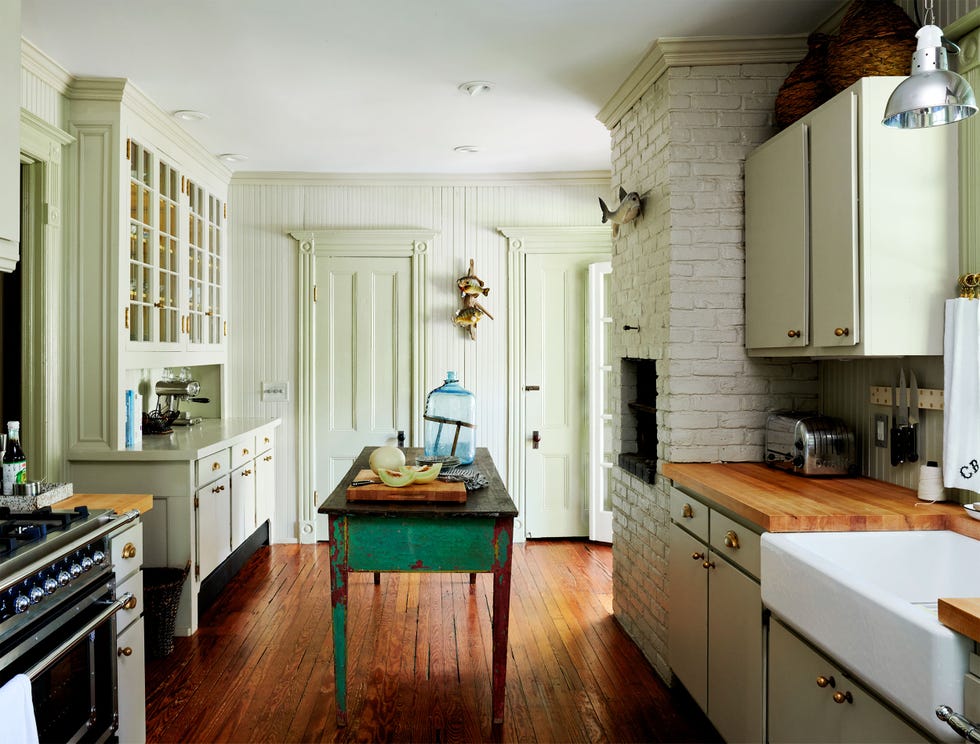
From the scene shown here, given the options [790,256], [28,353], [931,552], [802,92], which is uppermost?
[802,92]

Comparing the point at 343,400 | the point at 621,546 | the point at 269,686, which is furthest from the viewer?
the point at 343,400

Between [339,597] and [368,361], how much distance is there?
9.74 ft

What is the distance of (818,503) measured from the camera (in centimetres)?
224

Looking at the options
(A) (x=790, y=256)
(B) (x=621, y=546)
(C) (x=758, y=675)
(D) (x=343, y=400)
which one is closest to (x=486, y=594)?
(B) (x=621, y=546)

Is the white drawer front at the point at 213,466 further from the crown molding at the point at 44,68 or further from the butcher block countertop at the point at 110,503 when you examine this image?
the crown molding at the point at 44,68

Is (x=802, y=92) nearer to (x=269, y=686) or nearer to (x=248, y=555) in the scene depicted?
(x=269, y=686)

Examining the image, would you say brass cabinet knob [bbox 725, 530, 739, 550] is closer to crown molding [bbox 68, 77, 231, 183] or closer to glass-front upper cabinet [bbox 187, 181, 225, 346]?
crown molding [bbox 68, 77, 231, 183]

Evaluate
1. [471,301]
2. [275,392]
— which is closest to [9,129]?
[275,392]

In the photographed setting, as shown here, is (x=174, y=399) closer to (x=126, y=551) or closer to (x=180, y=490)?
(x=180, y=490)

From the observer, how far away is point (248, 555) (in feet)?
15.9

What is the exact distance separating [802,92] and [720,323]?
928mm

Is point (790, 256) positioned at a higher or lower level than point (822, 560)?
higher

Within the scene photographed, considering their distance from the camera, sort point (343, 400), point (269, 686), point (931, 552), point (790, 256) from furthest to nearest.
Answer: point (343, 400) → point (269, 686) → point (790, 256) → point (931, 552)

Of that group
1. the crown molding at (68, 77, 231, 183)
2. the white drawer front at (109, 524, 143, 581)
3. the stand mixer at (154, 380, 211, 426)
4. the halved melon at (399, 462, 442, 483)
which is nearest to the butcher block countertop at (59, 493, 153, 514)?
the white drawer front at (109, 524, 143, 581)
